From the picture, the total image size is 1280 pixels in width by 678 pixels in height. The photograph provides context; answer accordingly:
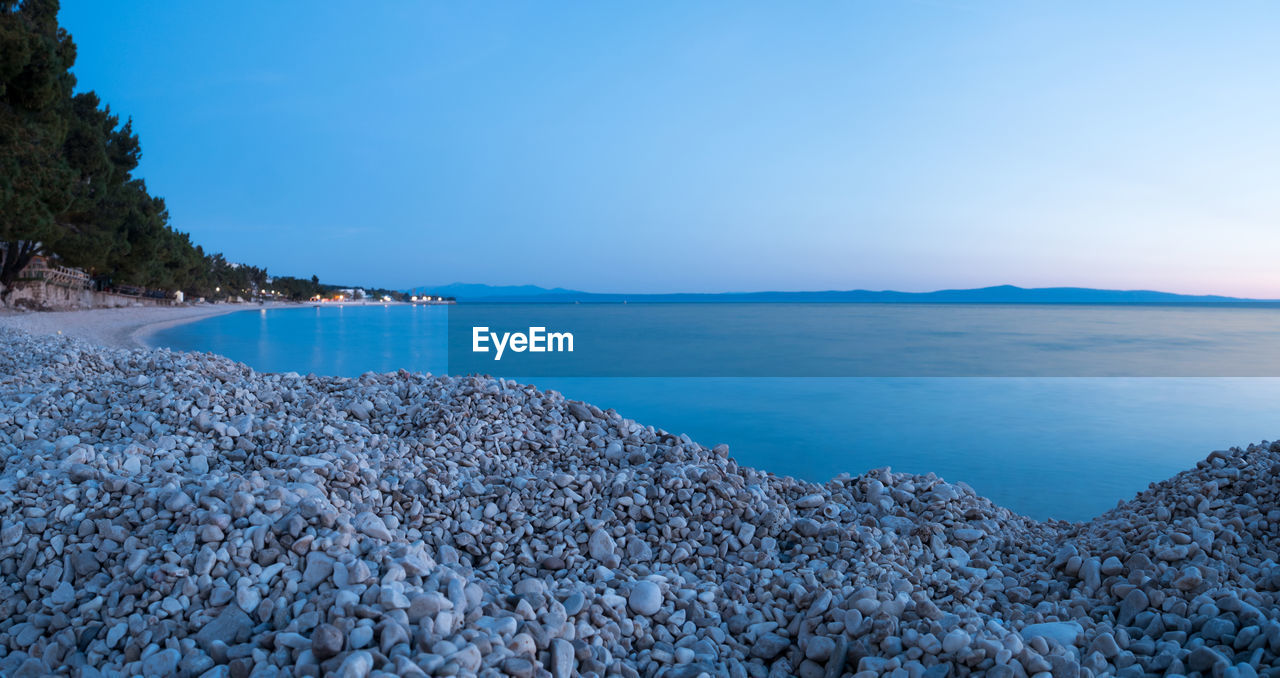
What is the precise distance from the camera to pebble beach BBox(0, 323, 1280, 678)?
2.82 m

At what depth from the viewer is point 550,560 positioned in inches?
157

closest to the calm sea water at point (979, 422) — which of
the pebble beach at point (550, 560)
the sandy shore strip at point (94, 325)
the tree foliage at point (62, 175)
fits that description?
the pebble beach at point (550, 560)

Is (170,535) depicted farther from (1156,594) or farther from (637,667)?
(1156,594)

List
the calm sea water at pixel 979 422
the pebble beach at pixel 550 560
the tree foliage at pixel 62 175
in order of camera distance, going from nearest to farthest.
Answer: the pebble beach at pixel 550 560 → the calm sea water at pixel 979 422 → the tree foliage at pixel 62 175

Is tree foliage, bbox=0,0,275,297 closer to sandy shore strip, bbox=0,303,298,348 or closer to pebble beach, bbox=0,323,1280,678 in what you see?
sandy shore strip, bbox=0,303,298,348

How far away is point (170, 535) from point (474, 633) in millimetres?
1781

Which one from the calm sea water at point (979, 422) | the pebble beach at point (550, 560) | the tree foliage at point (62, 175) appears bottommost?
the calm sea water at point (979, 422)

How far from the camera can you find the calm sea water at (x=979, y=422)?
871 cm

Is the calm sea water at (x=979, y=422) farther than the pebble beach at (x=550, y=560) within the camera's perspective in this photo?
Yes

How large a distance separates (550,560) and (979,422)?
32.8ft

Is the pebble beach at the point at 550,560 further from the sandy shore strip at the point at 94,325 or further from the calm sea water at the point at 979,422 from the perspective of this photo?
the sandy shore strip at the point at 94,325

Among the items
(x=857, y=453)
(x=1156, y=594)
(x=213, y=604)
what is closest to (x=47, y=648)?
(x=213, y=604)

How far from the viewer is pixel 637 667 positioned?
305 cm

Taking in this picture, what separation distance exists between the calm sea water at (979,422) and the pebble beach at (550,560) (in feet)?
10.8
